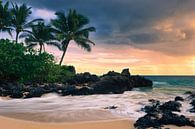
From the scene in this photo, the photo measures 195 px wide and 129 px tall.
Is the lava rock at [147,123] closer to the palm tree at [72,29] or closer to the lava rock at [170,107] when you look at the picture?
the lava rock at [170,107]

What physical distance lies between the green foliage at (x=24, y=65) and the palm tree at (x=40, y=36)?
9.58m

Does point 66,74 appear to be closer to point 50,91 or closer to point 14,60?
point 14,60

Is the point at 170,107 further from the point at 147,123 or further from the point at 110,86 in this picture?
the point at 110,86

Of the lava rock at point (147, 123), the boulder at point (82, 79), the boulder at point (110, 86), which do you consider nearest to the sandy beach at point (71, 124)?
the lava rock at point (147, 123)

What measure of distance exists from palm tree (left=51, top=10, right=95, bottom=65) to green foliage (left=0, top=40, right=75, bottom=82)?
7046 mm

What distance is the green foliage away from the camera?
30016 mm

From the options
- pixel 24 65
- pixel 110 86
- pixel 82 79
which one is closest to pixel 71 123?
pixel 110 86

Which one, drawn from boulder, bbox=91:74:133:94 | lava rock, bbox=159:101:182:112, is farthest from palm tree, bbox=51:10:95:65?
lava rock, bbox=159:101:182:112

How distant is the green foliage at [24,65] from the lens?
30.0 metres

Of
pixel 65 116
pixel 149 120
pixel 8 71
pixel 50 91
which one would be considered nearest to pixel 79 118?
pixel 65 116

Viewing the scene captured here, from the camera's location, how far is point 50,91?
2095 cm

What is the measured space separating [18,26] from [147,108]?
3465 cm

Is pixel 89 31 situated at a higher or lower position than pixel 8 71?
higher

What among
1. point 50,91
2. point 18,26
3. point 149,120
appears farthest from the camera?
point 18,26
